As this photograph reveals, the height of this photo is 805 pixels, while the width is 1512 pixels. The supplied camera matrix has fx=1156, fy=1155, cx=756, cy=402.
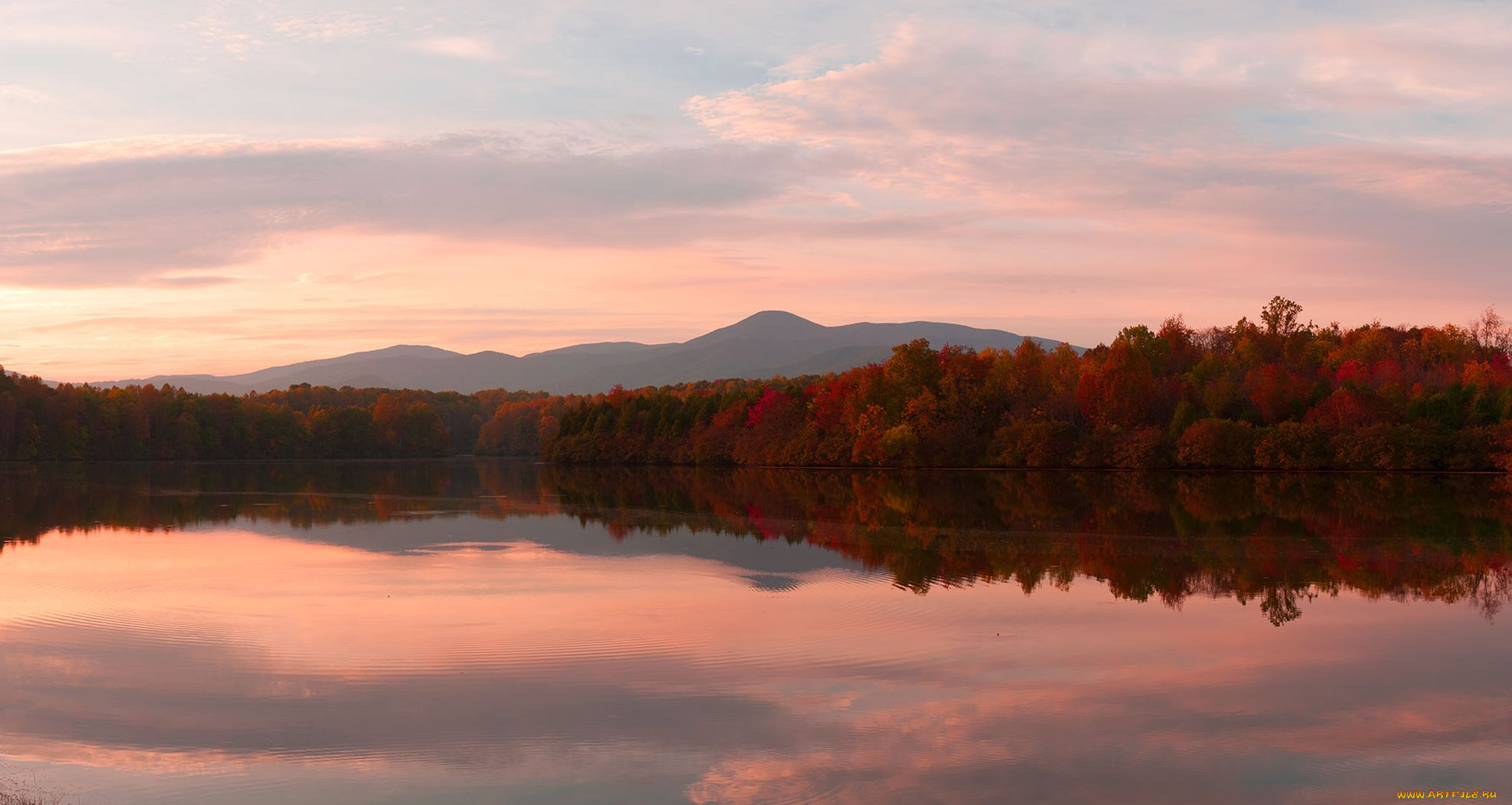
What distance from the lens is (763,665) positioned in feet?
44.9

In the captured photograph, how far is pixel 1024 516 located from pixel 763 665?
2180cm

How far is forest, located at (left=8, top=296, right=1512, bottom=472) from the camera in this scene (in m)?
64.7

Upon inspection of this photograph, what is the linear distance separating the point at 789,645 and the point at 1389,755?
696cm

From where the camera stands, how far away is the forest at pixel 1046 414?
64.7 meters

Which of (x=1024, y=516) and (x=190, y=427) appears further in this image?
(x=190, y=427)

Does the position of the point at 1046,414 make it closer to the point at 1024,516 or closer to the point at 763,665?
the point at 1024,516

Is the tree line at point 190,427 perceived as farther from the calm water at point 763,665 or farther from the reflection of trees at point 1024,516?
the calm water at point 763,665

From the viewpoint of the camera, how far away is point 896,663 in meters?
13.6

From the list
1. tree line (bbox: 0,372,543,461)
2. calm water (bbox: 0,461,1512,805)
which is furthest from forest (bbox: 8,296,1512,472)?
calm water (bbox: 0,461,1512,805)

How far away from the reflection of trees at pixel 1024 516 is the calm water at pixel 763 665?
0.85 ft

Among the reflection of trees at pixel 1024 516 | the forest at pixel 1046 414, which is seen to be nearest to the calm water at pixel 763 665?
the reflection of trees at pixel 1024 516

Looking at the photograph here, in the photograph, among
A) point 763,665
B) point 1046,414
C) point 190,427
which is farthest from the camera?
point 190,427

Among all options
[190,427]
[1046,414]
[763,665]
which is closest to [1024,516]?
[763,665]

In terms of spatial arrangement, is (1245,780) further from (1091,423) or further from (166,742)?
(1091,423)
